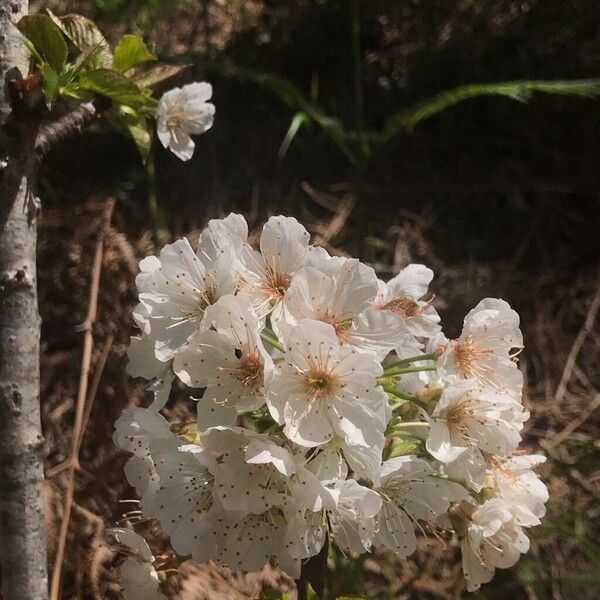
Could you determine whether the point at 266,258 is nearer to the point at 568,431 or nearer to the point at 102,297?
the point at 102,297

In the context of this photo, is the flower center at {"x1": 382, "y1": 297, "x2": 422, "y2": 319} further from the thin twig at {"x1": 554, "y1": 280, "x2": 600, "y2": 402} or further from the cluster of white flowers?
the thin twig at {"x1": 554, "y1": 280, "x2": 600, "y2": 402}

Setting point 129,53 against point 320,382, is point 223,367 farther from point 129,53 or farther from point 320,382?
point 129,53

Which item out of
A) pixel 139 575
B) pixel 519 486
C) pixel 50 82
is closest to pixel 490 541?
pixel 519 486

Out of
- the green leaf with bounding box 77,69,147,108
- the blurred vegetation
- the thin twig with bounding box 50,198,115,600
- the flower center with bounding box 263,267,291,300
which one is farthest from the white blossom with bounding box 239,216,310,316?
the blurred vegetation

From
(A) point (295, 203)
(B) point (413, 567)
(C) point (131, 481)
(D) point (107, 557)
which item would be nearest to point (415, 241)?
(A) point (295, 203)

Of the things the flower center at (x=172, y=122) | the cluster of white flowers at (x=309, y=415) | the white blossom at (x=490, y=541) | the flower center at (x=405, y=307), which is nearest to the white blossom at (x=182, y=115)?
the flower center at (x=172, y=122)
